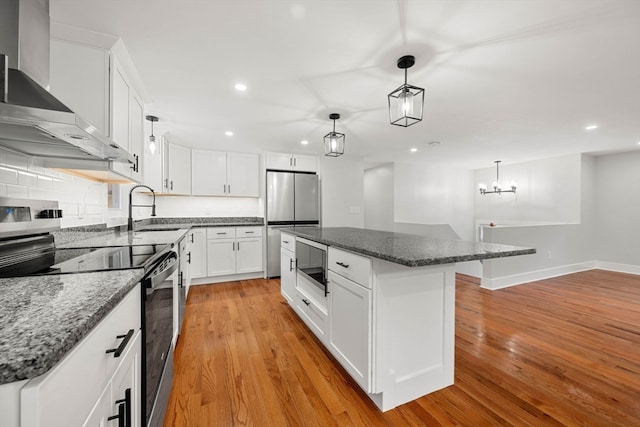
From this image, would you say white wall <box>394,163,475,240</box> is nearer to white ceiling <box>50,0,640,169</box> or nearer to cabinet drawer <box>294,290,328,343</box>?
white ceiling <box>50,0,640,169</box>

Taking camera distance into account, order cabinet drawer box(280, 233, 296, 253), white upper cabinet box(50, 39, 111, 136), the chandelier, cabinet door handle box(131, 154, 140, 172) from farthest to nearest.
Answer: the chandelier, cabinet drawer box(280, 233, 296, 253), cabinet door handle box(131, 154, 140, 172), white upper cabinet box(50, 39, 111, 136)

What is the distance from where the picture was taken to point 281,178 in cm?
450

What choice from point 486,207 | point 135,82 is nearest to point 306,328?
point 135,82

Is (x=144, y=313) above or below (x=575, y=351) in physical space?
above

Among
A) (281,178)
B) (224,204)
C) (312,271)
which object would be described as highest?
(281,178)

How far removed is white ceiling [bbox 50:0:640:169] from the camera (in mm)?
→ 1437

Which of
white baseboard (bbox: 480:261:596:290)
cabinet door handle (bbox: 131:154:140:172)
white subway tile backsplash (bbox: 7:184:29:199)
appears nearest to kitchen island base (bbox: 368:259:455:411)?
white subway tile backsplash (bbox: 7:184:29:199)

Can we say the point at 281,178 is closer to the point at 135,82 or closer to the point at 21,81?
the point at 135,82

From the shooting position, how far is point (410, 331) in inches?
59.7

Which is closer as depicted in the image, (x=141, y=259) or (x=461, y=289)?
(x=141, y=259)

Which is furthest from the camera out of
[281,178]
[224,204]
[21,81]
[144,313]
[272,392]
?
[224,204]

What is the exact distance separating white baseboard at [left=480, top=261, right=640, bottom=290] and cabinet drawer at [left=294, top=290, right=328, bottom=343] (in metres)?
2.86

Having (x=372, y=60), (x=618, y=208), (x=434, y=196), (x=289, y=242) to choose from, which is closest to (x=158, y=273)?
(x=289, y=242)

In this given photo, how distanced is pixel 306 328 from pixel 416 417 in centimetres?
126
